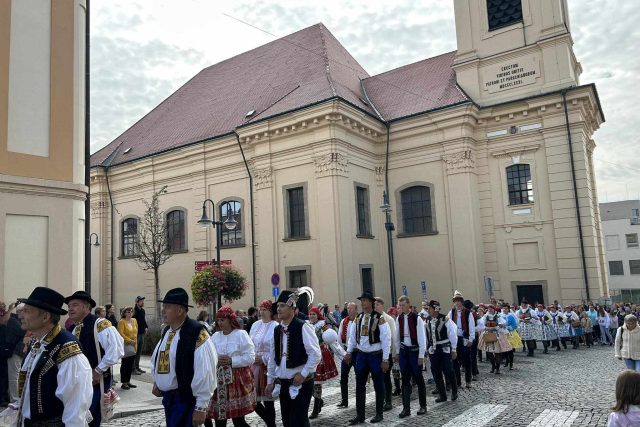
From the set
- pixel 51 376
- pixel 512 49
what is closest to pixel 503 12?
pixel 512 49

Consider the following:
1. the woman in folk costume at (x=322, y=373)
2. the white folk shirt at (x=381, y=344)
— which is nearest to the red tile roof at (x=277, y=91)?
the woman in folk costume at (x=322, y=373)

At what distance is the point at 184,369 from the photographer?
463 centimetres

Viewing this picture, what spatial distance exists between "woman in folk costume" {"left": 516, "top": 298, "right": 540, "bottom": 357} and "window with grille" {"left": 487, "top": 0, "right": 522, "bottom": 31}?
46.2 ft

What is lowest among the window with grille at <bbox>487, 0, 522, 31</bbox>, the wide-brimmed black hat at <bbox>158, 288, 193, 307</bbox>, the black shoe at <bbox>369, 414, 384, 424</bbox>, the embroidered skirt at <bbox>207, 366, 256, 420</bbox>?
the black shoe at <bbox>369, 414, 384, 424</bbox>

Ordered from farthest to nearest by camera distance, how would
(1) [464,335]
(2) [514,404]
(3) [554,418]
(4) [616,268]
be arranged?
(4) [616,268] < (1) [464,335] < (2) [514,404] < (3) [554,418]

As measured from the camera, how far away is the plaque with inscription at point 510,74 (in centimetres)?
2322

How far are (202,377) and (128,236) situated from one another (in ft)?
93.5

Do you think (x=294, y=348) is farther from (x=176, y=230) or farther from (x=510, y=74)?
(x=176, y=230)

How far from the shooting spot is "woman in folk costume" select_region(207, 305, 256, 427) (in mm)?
6281

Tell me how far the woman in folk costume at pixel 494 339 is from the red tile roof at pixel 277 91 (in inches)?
478

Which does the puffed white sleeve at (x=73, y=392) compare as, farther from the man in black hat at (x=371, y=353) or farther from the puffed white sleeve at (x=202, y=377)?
the man in black hat at (x=371, y=353)

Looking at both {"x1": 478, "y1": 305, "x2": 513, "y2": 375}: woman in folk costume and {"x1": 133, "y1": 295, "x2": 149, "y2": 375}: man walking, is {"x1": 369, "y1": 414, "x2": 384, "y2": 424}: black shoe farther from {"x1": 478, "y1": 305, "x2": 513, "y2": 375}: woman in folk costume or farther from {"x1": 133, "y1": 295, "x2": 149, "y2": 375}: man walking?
{"x1": 133, "y1": 295, "x2": 149, "y2": 375}: man walking

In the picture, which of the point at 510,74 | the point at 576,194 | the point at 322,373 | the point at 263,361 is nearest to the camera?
the point at 263,361

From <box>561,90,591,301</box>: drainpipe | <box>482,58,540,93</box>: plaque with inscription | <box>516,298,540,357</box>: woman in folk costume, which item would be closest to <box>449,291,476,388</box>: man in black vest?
<box>516,298,540,357</box>: woman in folk costume
